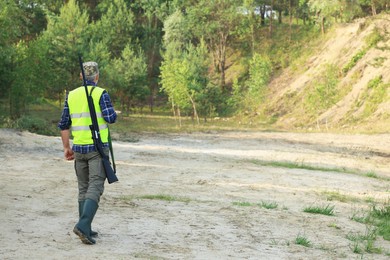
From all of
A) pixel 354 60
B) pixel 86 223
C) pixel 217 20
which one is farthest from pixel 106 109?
pixel 217 20

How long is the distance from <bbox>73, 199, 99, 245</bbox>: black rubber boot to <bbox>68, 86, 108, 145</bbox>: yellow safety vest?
0.87 metres

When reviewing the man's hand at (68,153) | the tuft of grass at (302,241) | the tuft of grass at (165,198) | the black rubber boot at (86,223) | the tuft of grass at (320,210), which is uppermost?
the man's hand at (68,153)

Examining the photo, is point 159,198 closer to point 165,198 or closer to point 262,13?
point 165,198

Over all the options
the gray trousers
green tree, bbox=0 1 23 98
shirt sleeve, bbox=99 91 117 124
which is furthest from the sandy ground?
green tree, bbox=0 1 23 98

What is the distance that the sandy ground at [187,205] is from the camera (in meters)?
7.93

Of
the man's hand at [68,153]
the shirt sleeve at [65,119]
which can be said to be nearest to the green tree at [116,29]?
the shirt sleeve at [65,119]

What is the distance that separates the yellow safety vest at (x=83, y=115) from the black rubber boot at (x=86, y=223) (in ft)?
2.87

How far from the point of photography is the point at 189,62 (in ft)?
184

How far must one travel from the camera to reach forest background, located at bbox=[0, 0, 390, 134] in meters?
37.9

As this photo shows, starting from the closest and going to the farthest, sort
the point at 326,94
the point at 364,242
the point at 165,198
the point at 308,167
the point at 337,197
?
the point at 364,242 → the point at 165,198 → the point at 337,197 → the point at 308,167 → the point at 326,94

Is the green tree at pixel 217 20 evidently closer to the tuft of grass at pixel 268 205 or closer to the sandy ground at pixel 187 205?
the sandy ground at pixel 187 205

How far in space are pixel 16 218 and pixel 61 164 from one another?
347 inches

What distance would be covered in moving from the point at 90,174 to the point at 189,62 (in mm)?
49122

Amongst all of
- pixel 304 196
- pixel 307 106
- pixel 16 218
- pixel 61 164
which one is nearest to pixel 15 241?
pixel 16 218
